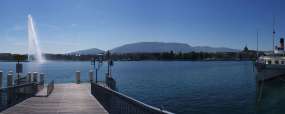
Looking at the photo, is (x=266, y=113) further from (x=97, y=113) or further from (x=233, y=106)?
(x=97, y=113)

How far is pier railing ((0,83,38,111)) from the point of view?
15.1 m

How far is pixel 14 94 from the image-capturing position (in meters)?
17.2

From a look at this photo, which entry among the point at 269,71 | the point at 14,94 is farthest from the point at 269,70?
the point at 14,94

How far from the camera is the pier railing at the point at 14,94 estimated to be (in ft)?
49.4

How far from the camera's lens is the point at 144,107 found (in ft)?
25.9

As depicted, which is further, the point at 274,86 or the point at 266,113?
the point at 274,86

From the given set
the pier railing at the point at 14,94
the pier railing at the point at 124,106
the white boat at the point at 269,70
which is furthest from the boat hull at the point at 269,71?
the pier railing at the point at 124,106

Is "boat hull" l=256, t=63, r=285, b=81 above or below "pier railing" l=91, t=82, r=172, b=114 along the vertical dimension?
below

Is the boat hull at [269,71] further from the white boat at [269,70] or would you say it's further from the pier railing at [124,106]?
the pier railing at [124,106]

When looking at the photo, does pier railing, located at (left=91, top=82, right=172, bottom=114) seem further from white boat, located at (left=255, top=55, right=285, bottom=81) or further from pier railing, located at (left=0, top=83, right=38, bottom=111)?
white boat, located at (left=255, top=55, right=285, bottom=81)

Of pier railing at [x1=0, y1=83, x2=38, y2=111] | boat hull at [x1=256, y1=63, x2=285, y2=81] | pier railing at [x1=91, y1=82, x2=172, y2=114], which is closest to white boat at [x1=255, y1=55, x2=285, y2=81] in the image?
boat hull at [x1=256, y1=63, x2=285, y2=81]

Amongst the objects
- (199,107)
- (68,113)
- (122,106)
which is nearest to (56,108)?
(68,113)

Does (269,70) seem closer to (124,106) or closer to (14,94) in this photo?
(14,94)

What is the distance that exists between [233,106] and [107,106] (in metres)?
19.6
